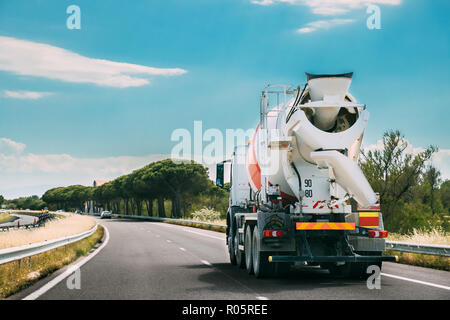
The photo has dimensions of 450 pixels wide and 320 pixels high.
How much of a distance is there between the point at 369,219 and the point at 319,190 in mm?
1307

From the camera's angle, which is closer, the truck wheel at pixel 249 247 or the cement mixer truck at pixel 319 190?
the cement mixer truck at pixel 319 190

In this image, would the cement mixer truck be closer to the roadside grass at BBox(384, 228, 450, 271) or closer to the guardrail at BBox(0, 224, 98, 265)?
the roadside grass at BBox(384, 228, 450, 271)

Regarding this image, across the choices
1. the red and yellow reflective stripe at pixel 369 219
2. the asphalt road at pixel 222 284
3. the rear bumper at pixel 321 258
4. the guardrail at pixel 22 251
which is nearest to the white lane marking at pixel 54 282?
the asphalt road at pixel 222 284

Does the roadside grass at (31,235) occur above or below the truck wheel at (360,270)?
above

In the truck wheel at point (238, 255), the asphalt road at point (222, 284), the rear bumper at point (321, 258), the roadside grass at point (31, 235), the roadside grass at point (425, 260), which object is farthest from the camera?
the truck wheel at point (238, 255)

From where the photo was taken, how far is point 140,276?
13.7m

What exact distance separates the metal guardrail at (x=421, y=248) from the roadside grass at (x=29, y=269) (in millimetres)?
9590

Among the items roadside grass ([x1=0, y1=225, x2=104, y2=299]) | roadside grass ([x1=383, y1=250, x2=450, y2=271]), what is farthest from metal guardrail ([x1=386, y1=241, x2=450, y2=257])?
roadside grass ([x1=0, y1=225, x2=104, y2=299])

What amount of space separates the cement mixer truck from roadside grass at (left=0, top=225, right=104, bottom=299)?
4.97 meters

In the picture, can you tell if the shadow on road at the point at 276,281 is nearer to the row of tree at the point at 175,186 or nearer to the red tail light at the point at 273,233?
the red tail light at the point at 273,233

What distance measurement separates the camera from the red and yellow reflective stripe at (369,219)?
13.0 m

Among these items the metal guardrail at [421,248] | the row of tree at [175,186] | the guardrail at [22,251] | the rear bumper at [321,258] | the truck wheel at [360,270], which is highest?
the row of tree at [175,186]

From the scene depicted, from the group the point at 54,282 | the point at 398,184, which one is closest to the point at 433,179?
the point at 398,184

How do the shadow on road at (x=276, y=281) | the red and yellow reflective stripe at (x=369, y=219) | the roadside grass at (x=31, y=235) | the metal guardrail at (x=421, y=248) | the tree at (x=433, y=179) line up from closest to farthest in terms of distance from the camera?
the shadow on road at (x=276, y=281)
the red and yellow reflective stripe at (x=369, y=219)
the metal guardrail at (x=421, y=248)
the roadside grass at (x=31, y=235)
the tree at (x=433, y=179)
